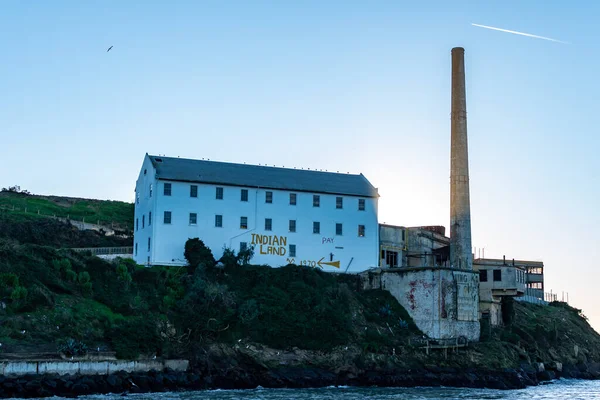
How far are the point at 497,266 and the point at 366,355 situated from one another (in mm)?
19235

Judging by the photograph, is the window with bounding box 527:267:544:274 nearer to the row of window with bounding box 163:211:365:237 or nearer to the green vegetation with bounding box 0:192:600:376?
the green vegetation with bounding box 0:192:600:376

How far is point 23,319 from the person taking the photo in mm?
48344

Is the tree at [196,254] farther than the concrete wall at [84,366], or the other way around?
the tree at [196,254]

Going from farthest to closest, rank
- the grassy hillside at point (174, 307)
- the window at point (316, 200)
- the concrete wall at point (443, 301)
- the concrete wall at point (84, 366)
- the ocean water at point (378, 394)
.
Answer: the window at point (316, 200) < the concrete wall at point (443, 301) < the grassy hillside at point (174, 307) < the ocean water at point (378, 394) < the concrete wall at point (84, 366)

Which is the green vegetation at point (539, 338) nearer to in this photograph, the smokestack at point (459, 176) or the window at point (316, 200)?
the smokestack at point (459, 176)

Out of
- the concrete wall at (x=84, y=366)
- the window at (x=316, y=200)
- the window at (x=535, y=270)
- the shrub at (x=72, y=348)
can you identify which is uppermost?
the window at (x=316, y=200)

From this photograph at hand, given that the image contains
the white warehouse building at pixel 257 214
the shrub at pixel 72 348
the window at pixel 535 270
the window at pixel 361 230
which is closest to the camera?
the shrub at pixel 72 348

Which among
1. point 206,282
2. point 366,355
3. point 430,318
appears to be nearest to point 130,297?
point 206,282

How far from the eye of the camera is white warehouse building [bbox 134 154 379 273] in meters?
62.8

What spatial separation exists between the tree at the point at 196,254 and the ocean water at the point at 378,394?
1342 cm

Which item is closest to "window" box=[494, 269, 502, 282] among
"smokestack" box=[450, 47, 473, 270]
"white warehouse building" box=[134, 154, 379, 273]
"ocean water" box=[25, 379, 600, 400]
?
"smokestack" box=[450, 47, 473, 270]

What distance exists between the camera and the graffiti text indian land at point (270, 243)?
213 feet

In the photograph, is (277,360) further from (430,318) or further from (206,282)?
(430,318)

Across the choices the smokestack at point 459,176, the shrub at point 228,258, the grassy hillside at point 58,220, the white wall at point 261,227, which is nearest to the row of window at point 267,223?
the white wall at point 261,227
